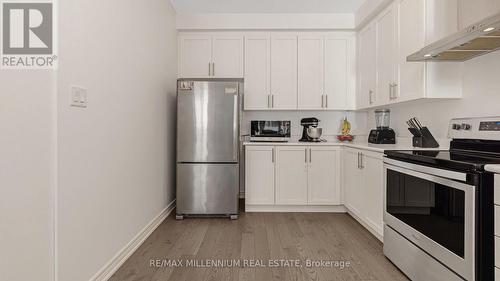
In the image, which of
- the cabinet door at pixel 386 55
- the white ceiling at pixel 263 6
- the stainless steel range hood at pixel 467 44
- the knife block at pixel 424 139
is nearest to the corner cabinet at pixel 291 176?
the cabinet door at pixel 386 55

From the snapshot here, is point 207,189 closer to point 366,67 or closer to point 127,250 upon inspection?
point 127,250

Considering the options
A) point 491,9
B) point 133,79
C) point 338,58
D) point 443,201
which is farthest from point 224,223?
point 491,9

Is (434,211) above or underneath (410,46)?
underneath

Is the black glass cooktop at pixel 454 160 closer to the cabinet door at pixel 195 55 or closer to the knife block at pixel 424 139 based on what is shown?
the knife block at pixel 424 139

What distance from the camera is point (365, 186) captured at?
9.71ft

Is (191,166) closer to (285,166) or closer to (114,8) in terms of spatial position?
(285,166)

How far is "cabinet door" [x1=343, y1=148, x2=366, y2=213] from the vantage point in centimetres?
312

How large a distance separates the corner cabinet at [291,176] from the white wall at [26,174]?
240 cm

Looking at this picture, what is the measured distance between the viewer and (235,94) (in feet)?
11.1

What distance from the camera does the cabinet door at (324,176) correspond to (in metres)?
3.63

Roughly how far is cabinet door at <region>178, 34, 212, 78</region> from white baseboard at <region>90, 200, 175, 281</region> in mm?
1851

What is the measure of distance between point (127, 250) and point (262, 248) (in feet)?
3.65

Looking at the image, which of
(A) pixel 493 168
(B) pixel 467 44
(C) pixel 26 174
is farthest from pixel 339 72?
(C) pixel 26 174

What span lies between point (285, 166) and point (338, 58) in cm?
165
